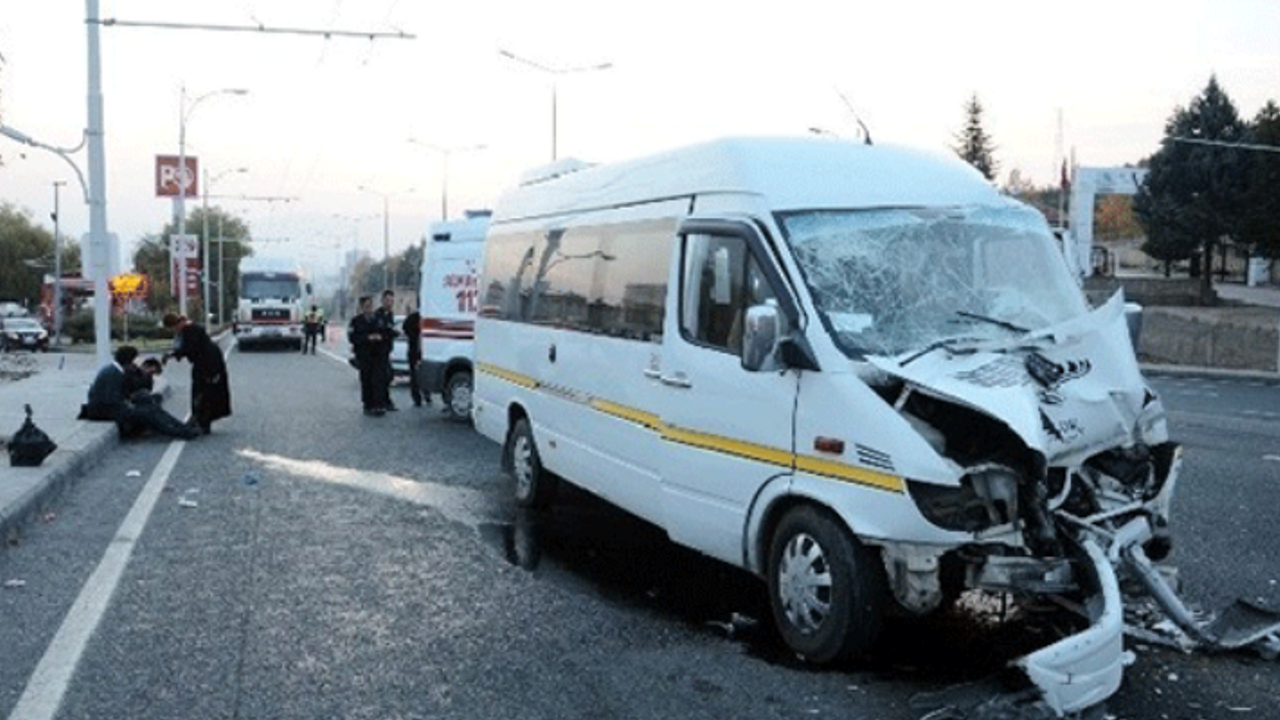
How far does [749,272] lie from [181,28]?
15.8 metres

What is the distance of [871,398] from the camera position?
5766mm

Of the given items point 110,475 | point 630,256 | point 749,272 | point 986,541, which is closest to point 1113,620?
point 986,541

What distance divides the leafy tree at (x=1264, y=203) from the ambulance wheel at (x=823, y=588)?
176 feet

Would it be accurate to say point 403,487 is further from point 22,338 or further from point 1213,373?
point 22,338

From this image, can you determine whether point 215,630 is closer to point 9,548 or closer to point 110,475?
point 9,548

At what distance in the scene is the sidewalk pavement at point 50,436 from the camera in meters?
9.87

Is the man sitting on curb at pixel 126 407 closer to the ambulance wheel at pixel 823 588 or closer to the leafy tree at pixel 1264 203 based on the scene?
the ambulance wheel at pixel 823 588

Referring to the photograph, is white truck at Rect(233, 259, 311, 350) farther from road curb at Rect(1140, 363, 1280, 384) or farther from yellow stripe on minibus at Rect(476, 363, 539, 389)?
yellow stripe on minibus at Rect(476, 363, 539, 389)

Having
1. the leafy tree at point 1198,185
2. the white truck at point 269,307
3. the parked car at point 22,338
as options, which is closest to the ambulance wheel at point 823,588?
the white truck at point 269,307

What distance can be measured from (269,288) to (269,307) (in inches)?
30.8

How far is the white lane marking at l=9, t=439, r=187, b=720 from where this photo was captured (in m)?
5.56

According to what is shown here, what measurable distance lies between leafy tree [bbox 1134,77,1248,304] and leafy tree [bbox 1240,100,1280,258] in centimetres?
78

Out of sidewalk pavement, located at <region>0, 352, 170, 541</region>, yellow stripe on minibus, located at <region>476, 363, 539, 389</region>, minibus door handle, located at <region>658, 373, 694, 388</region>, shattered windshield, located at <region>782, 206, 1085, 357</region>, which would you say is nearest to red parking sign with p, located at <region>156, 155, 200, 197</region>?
sidewalk pavement, located at <region>0, 352, 170, 541</region>

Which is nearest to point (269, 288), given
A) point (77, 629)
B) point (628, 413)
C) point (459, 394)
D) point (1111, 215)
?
point (459, 394)
